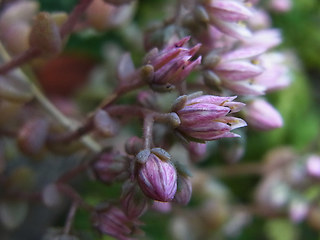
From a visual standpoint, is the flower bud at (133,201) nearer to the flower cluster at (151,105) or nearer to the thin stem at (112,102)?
the flower cluster at (151,105)

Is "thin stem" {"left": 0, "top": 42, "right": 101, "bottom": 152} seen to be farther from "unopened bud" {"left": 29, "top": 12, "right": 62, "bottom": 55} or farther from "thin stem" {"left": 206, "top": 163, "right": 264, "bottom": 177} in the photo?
A: "thin stem" {"left": 206, "top": 163, "right": 264, "bottom": 177}

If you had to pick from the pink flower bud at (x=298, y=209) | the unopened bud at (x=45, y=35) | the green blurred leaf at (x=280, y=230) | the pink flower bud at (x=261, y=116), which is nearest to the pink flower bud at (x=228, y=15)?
A: the pink flower bud at (x=261, y=116)

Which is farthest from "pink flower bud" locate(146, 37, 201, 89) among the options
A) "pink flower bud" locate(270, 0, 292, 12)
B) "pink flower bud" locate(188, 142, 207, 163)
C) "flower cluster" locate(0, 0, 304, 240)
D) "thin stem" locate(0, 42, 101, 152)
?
"pink flower bud" locate(270, 0, 292, 12)

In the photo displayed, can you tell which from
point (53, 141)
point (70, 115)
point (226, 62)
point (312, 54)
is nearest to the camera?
point (226, 62)

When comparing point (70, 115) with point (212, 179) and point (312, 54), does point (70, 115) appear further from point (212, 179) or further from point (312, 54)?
point (312, 54)

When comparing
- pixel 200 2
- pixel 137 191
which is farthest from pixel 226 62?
pixel 137 191

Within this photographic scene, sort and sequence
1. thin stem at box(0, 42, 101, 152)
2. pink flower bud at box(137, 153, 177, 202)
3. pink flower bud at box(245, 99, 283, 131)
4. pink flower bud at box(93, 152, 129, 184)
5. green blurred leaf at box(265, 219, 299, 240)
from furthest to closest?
green blurred leaf at box(265, 219, 299, 240)
thin stem at box(0, 42, 101, 152)
pink flower bud at box(245, 99, 283, 131)
pink flower bud at box(93, 152, 129, 184)
pink flower bud at box(137, 153, 177, 202)

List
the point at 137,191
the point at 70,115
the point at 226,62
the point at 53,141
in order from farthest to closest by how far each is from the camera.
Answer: the point at 70,115, the point at 53,141, the point at 226,62, the point at 137,191
